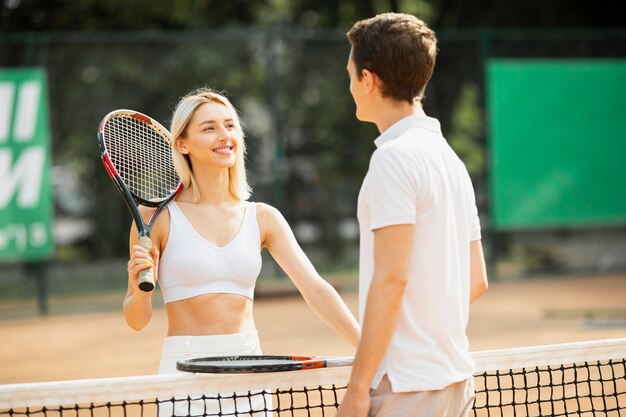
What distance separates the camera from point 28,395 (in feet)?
8.83

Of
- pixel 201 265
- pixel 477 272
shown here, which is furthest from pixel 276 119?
pixel 477 272

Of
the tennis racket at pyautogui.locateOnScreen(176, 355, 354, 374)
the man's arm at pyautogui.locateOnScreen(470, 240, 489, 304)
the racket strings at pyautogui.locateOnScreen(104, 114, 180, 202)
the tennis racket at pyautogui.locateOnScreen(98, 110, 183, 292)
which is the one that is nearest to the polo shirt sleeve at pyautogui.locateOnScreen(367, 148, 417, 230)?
the man's arm at pyautogui.locateOnScreen(470, 240, 489, 304)

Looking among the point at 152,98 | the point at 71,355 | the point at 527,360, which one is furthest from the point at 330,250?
the point at 527,360

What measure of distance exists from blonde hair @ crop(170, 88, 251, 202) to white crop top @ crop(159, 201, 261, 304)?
0.15 m

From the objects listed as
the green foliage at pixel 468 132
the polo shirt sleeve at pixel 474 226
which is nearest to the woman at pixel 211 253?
the polo shirt sleeve at pixel 474 226

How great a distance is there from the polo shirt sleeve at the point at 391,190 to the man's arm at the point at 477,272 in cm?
43

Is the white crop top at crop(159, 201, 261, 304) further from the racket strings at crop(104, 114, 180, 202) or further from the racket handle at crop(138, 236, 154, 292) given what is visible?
the racket strings at crop(104, 114, 180, 202)

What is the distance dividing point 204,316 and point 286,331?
6.32 m

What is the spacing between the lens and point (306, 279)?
9.34 ft

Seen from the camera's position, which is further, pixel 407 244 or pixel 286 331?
pixel 286 331

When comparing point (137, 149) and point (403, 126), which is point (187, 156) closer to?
point (137, 149)

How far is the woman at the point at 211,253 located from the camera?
270 centimetres

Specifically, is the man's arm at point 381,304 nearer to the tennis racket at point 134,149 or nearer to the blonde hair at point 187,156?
the blonde hair at point 187,156

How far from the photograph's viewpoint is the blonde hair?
9.39 feet
